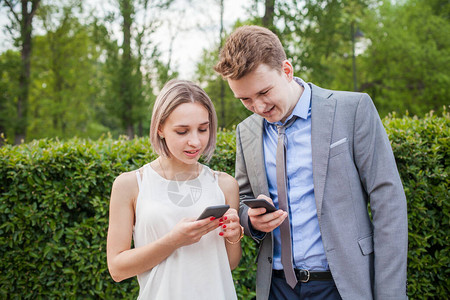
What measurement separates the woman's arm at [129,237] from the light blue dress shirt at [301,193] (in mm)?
533

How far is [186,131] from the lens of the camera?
2.21m

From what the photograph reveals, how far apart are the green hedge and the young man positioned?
1.84 meters

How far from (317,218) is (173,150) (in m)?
0.97

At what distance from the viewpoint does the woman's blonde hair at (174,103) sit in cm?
223

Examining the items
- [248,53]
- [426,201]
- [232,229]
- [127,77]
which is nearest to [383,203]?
[232,229]

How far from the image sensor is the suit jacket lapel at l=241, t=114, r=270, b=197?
2.38 m

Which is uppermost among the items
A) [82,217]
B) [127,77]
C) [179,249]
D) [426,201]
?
[127,77]

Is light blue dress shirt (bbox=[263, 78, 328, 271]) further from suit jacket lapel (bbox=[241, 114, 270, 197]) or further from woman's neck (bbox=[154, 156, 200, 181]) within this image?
woman's neck (bbox=[154, 156, 200, 181])

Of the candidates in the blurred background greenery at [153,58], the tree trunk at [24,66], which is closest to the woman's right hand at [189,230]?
the blurred background greenery at [153,58]

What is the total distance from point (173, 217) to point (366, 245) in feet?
3.78

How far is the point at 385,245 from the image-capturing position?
2.01m

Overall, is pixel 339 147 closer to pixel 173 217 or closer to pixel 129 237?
pixel 173 217

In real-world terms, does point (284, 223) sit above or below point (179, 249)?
above

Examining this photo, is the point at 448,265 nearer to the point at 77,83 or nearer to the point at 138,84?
the point at 138,84
